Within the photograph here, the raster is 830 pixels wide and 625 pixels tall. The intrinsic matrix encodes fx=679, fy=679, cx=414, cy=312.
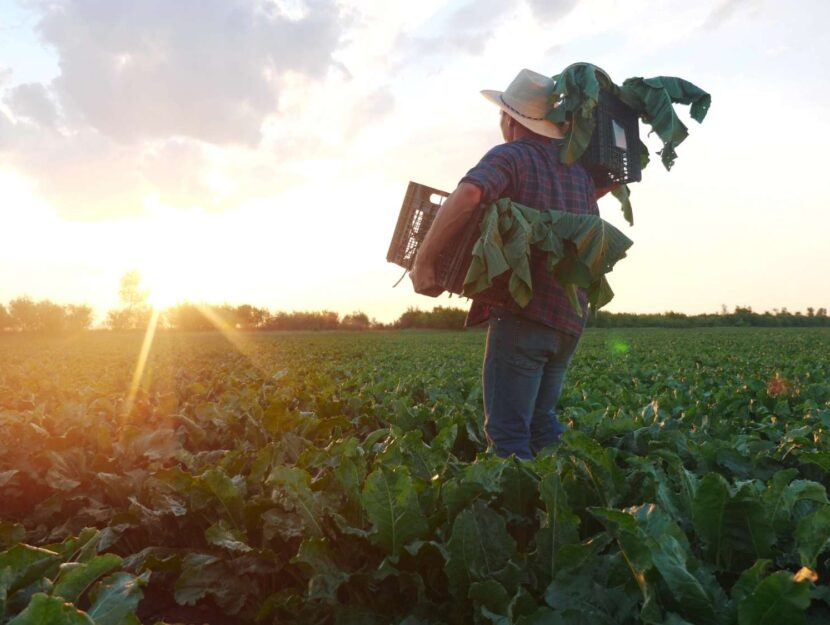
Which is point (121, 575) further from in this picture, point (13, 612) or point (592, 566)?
point (592, 566)

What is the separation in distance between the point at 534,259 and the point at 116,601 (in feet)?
8.23

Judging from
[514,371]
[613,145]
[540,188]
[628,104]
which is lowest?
[514,371]

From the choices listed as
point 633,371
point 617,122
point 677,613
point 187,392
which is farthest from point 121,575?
point 633,371

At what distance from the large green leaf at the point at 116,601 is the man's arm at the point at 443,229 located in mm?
2071

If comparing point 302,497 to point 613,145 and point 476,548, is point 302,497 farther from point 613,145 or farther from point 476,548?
point 613,145

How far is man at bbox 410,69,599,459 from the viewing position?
3.43 metres

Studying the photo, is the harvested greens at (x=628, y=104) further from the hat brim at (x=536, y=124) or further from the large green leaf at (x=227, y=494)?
the large green leaf at (x=227, y=494)

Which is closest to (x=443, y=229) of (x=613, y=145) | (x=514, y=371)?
(x=514, y=371)

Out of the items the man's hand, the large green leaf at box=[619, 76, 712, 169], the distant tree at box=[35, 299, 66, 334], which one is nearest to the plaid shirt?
the man's hand

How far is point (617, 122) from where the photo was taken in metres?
3.95

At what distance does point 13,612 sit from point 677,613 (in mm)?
1788

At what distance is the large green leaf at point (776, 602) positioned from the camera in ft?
4.82

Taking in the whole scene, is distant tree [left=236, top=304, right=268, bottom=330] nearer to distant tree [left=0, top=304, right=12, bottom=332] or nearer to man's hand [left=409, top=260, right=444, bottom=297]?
distant tree [left=0, top=304, right=12, bottom=332]

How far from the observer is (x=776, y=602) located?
4.90ft
